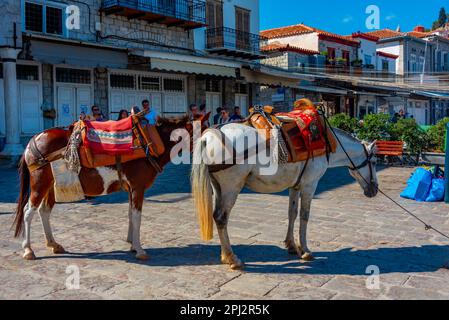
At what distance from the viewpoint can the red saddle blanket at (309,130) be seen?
4.90 meters

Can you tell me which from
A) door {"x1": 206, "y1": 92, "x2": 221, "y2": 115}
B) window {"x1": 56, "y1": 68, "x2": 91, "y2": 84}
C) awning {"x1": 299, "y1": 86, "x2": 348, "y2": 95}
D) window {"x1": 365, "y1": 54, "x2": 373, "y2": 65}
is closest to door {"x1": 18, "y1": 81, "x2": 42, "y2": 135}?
window {"x1": 56, "y1": 68, "x2": 91, "y2": 84}

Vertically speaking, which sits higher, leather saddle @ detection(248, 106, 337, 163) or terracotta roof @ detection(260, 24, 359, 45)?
terracotta roof @ detection(260, 24, 359, 45)

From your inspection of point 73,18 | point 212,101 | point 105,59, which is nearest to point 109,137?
point 105,59

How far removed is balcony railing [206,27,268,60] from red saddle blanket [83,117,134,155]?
16.5m

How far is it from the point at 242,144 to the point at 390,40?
3882 centimetres

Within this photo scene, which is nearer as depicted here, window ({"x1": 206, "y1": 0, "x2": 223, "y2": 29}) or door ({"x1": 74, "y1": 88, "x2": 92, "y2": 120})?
door ({"x1": 74, "y1": 88, "x2": 92, "y2": 120})

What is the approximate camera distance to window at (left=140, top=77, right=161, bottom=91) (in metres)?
17.7

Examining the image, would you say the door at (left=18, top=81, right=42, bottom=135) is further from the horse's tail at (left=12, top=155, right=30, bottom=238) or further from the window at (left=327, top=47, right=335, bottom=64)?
the window at (left=327, top=47, right=335, bottom=64)

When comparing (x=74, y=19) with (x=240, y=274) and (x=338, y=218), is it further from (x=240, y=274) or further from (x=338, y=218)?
(x=240, y=274)

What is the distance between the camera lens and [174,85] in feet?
62.4

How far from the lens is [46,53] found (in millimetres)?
12555

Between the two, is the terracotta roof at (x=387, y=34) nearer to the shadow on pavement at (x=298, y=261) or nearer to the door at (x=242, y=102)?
the door at (x=242, y=102)

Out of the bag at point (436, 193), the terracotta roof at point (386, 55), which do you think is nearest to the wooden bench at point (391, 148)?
the bag at point (436, 193)

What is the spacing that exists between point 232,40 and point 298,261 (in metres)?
18.2
